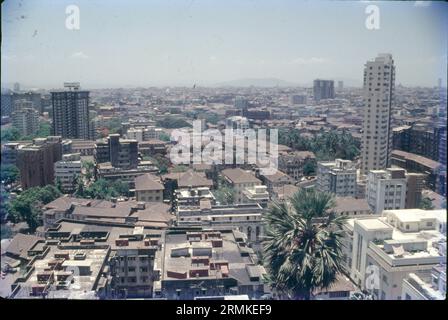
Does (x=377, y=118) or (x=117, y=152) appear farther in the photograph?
(x=117, y=152)

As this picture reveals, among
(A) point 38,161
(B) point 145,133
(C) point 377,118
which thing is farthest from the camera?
(B) point 145,133

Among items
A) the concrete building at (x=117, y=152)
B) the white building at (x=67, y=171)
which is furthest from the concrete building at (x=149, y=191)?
the concrete building at (x=117, y=152)

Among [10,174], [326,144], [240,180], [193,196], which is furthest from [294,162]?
[10,174]

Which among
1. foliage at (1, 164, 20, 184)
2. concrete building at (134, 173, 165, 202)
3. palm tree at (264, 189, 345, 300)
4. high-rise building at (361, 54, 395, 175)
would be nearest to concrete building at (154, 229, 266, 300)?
palm tree at (264, 189, 345, 300)

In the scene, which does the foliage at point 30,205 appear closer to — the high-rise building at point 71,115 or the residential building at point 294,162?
the high-rise building at point 71,115

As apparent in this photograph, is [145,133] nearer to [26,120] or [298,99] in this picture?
[26,120]
